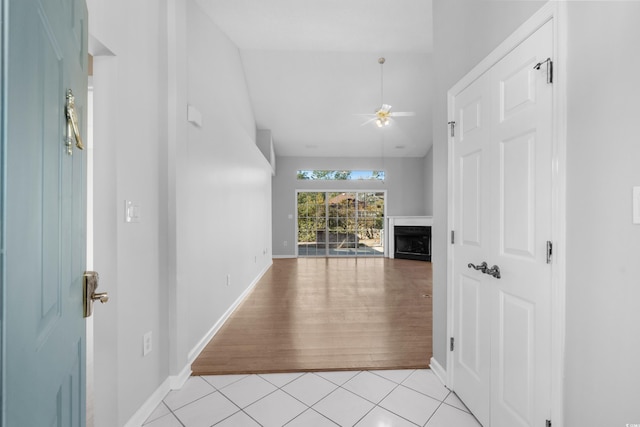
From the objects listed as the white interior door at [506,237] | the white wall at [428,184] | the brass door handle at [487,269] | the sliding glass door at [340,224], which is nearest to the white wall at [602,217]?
the white interior door at [506,237]

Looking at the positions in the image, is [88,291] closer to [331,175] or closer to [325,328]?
[325,328]

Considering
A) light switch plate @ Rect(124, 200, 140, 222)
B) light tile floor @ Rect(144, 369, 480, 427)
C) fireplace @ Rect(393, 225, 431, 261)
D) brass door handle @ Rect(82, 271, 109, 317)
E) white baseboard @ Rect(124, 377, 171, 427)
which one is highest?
light switch plate @ Rect(124, 200, 140, 222)

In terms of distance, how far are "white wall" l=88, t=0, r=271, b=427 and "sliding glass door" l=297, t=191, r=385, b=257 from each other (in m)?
5.35

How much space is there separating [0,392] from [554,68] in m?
1.80

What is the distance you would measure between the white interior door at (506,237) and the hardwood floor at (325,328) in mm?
756

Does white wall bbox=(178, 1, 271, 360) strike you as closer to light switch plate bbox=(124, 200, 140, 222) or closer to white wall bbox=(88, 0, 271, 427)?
white wall bbox=(88, 0, 271, 427)

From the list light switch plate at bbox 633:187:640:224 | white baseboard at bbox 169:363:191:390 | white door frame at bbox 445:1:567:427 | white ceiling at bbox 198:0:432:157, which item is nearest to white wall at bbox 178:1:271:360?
white baseboard at bbox 169:363:191:390

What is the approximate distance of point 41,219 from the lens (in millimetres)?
568

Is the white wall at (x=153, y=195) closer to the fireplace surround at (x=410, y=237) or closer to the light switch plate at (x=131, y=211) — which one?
the light switch plate at (x=131, y=211)

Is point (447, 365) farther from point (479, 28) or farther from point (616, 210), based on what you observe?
point (479, 28)

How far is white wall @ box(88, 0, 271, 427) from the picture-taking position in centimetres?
148

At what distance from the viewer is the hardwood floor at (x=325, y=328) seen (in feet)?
7.54

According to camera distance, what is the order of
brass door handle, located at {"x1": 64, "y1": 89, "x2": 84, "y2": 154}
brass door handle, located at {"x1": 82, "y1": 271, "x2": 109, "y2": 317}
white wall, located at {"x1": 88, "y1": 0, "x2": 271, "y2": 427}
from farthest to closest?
white wall, located at {"x1": 88, "y1": 0, "x2": 271, "y2": 427} → brass door handle, located at {"x1": 82, "y1": 271, "x2": 109, "y2": 317} → brass door handle, located at {"x1": 64, "y1": 89, "x2": 84, "y2": 154}

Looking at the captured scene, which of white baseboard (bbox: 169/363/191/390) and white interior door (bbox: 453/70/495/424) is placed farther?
white baseboard (bbox: 169/363/191/390)
